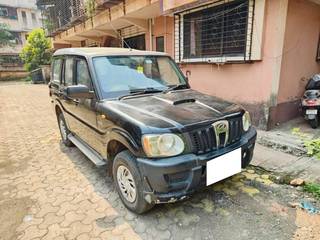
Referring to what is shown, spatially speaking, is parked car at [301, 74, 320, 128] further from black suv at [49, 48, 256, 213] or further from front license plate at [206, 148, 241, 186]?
front license plate at [206, 148, 241, 186]

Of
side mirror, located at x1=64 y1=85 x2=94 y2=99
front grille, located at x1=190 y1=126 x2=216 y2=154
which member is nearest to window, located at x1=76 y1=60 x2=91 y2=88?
side mirror, located at x1=64 y1=85 x2=94 y2=99

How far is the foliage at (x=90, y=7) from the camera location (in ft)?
30.0

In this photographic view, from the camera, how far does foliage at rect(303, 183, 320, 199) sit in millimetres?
2715

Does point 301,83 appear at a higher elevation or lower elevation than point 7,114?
higher

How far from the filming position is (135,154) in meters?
2.22

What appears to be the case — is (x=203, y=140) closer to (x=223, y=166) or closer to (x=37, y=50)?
(x=223, y=166)

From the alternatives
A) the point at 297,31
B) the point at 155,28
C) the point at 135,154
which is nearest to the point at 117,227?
the point at 135,154

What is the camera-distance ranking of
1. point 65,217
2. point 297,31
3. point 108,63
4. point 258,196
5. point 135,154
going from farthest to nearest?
point 297,31 < point 108,63 < point 258,196 < point 65,217 < point 135,154

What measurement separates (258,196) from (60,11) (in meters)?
14.4

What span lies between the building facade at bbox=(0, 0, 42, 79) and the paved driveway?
30770 millimetres

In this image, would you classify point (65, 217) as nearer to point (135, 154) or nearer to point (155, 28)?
point (135, 154)

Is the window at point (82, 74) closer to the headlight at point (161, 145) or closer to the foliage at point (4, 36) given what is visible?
the headlight at point (161, 145)

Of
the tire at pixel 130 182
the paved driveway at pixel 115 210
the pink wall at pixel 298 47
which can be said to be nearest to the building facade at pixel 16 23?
the paved driveway at pixel 115 210

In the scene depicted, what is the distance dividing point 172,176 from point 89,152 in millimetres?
1724
